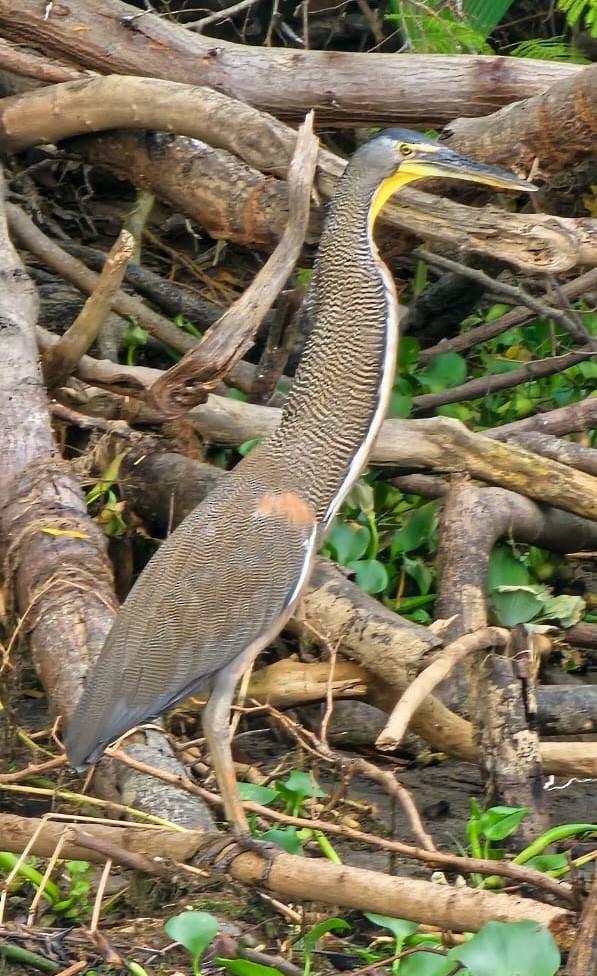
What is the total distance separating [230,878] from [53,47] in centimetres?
321

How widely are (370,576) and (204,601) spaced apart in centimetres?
113

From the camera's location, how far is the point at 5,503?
409 centimetres

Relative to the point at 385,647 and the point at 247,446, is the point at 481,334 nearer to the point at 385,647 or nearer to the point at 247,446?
the point at 247,446

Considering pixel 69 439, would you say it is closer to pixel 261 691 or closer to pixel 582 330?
pixel 261 691

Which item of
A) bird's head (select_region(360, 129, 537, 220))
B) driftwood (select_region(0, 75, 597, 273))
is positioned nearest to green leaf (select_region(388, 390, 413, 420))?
driftwood (select_region(0, 75, 597, 273))

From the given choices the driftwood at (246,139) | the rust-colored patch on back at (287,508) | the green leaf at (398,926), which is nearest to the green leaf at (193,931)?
the green leaf at (398,926)

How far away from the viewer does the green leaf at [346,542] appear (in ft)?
15.0

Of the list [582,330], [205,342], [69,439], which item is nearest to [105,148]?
[69,439]

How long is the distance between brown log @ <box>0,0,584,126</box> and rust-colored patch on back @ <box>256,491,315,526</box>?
1.84 metres

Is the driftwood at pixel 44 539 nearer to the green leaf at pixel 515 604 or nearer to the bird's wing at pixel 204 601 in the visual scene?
the bird's wing at pixel 204 601

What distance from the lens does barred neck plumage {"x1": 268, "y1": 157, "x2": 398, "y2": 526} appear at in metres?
3.66

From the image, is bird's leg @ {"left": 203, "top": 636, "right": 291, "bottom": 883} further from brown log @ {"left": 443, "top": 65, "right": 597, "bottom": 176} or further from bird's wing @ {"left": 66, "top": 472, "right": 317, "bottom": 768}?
brown log @ {"left": 443, "top": 65, "right": 597, "bottom": 176}

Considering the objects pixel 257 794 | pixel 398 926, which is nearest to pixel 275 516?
pixel 257 794

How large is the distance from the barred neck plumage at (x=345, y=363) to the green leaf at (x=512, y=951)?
1.58 m
